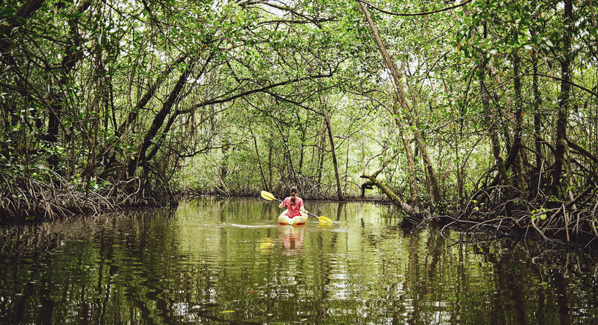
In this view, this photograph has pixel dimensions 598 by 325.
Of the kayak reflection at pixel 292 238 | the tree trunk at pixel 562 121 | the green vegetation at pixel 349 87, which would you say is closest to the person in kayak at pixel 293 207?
the kayak reflection at pixel 292 238

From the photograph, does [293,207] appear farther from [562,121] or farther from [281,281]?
[281,281]

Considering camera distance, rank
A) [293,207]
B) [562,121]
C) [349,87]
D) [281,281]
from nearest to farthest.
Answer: [281,281], [562,121], [293,207], [349,87]

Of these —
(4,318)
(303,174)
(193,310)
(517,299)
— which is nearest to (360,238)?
(517,299)

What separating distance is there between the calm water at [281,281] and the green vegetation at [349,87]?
35.8 inches

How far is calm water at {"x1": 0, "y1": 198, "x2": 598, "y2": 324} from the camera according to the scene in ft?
9.74

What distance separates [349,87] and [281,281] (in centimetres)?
819

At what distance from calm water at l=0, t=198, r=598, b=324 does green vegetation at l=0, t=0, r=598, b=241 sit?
2.99 ft

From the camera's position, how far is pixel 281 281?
13.0ft

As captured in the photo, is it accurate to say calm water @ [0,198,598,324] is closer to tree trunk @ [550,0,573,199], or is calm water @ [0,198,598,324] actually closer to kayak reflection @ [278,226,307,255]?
kayak reflection @ [278,226,307,255]

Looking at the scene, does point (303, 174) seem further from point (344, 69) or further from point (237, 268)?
point (237, 268)

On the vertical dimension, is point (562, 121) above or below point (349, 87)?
below

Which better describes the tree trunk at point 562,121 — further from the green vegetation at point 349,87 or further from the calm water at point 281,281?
the calm water at point 281,281

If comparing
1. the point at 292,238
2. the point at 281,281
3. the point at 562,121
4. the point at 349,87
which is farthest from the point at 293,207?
the point at 281,281

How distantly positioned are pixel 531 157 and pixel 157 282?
824cm
